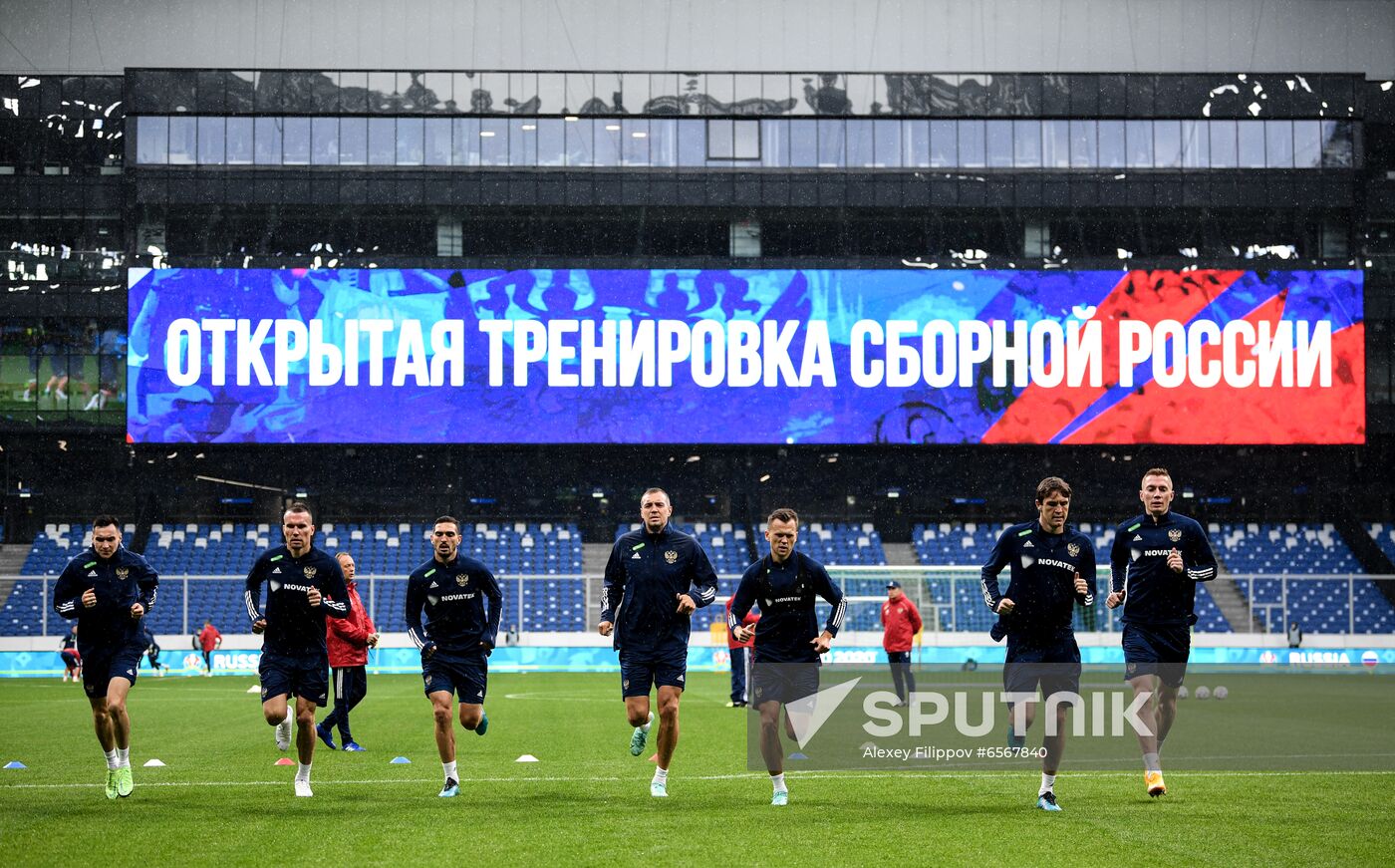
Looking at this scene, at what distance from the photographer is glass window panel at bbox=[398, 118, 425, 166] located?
54.9m

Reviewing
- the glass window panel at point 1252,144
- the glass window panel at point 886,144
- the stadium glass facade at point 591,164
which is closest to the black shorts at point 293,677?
the stadium glass facade at point 591,164

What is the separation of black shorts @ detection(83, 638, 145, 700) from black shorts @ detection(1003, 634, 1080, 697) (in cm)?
727

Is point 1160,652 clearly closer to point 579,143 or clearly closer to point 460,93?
point 579,143

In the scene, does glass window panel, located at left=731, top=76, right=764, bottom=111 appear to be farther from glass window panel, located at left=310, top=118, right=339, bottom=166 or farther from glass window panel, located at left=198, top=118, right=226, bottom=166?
glass window panel, located at left=198, top=118, right=226, bottom=166

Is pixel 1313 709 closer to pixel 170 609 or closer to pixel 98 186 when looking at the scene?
pixel 170 609

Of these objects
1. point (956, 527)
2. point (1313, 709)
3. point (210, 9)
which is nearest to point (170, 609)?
point (210, 9)

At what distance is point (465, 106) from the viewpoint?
55.0m

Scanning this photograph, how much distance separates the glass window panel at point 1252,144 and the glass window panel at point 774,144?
50.4 feet

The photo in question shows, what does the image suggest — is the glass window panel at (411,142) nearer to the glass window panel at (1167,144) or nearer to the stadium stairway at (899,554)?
the stadium stairway at (899,554)

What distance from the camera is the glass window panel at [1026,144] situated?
55.4 metres

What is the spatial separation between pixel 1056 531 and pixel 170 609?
37419mm

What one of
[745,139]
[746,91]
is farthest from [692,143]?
[746,91]

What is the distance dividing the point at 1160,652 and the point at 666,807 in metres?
4.18

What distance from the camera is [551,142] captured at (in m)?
54.9
